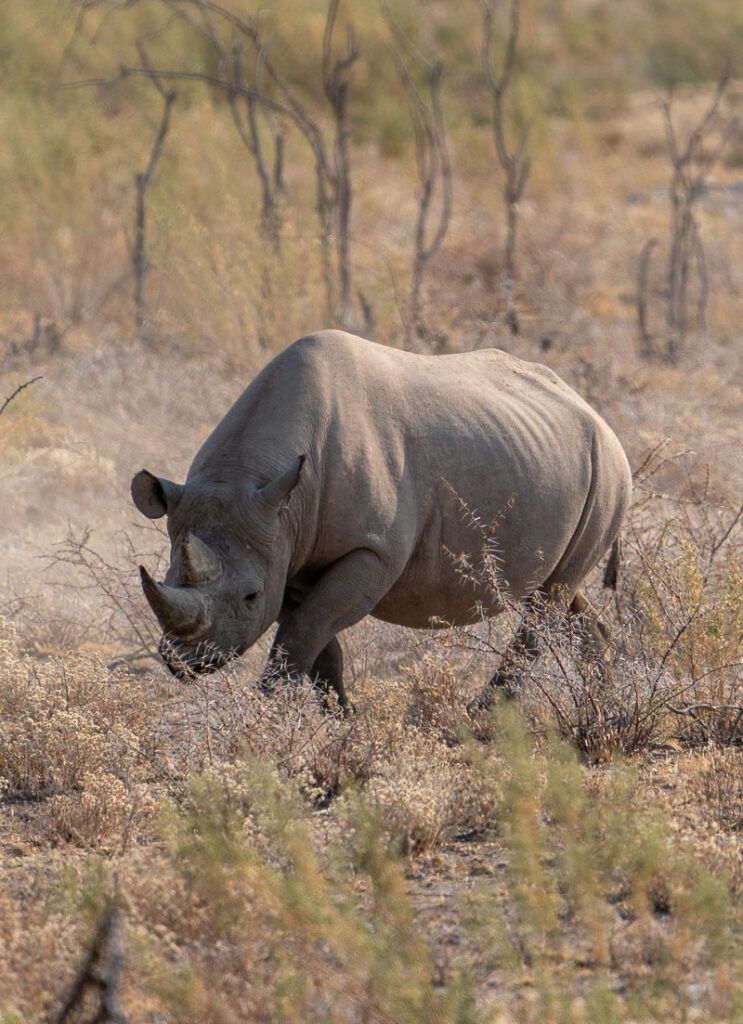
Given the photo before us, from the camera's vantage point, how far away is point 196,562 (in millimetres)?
5609

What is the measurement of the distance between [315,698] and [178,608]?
3.41ft

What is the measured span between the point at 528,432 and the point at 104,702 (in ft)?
7.18

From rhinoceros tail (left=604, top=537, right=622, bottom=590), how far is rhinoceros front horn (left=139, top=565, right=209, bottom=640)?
2.75m

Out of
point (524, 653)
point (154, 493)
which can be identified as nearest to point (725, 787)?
point (524, 653)

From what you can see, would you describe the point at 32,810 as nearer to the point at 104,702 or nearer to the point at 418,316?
the point at 104,702

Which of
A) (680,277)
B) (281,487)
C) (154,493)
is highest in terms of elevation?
(281,487)

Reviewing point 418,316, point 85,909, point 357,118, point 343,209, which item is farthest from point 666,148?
point 85,909

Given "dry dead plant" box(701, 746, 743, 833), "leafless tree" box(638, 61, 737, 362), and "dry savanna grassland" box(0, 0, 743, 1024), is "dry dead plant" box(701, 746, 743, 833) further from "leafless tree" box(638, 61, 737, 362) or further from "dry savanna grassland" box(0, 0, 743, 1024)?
"leafless tree" box(638, 61, 737, 362)

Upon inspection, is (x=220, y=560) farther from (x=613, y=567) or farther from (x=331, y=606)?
(x=613, y=567)

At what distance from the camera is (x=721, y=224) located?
1989 centimetres

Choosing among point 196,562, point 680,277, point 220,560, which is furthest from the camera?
point 680,277

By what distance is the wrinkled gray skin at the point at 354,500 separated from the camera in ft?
19.1

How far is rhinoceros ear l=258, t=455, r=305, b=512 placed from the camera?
227 inches

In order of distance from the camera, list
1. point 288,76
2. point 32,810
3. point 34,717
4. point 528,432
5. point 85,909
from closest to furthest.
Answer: point 85,909 < point 32,810 < point 34,717 < point 528,432 < point 288,76
